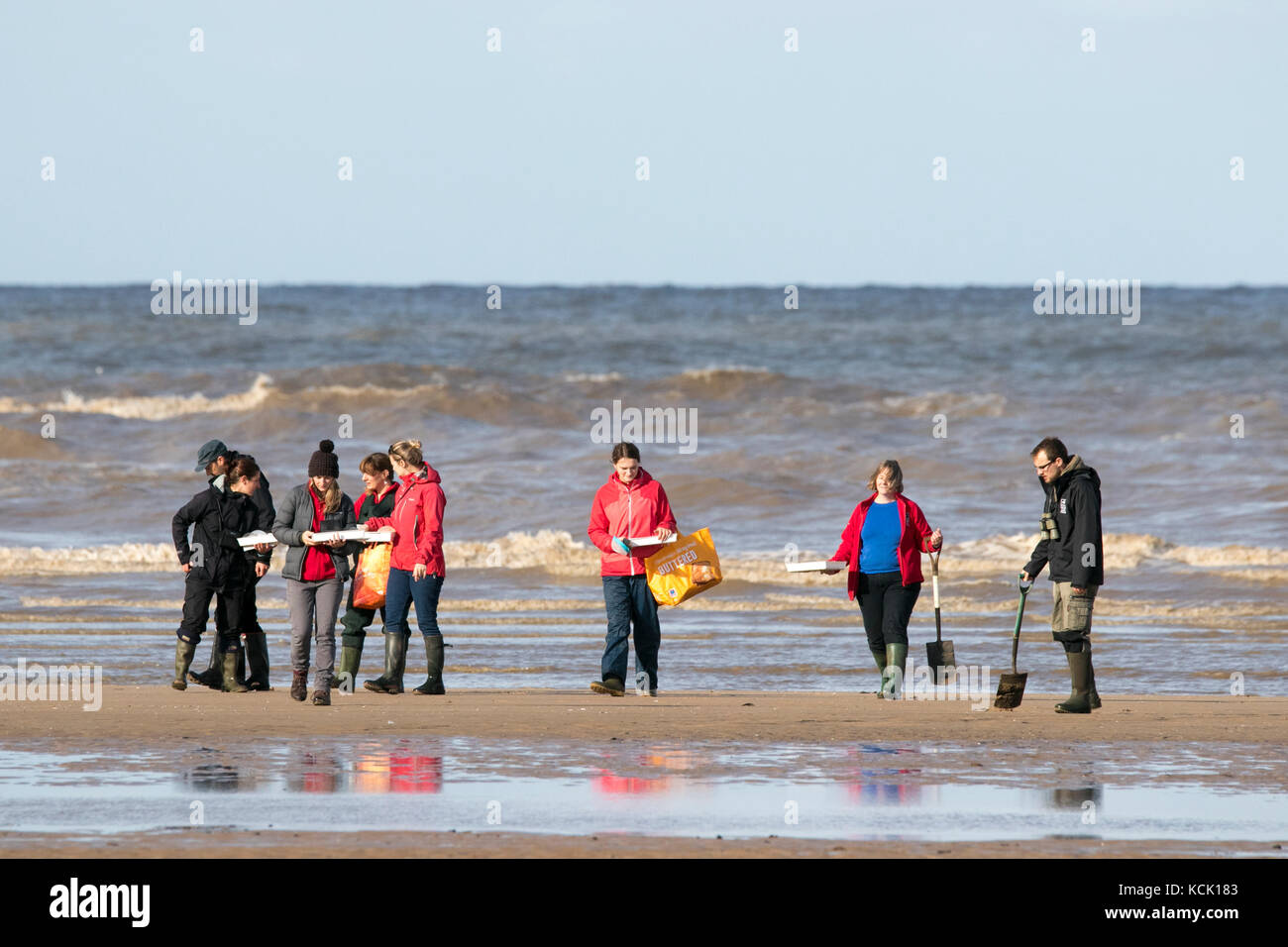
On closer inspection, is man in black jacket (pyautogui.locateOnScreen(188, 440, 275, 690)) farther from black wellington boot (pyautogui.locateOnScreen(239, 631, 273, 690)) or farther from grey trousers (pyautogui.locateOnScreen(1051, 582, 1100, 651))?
grey trousers (pyautogui.locateOnScreen(1051, 582, 1100, 651))

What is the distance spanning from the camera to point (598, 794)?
7.75 meters

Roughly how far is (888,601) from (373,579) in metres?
3.41

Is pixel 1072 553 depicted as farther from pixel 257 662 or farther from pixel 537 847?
pixel 257 662

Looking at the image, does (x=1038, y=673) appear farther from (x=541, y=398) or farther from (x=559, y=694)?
(x=541, y=398)

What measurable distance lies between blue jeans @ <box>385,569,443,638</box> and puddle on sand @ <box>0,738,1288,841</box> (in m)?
2.07

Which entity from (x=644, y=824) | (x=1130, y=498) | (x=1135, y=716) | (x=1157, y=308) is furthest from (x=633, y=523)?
(x=1157, y=308)

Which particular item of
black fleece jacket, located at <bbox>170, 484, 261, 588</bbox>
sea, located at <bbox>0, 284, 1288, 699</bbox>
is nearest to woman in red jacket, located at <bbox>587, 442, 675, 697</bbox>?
sea, located at <bbox>0, 284, 1288, 699</bbox>

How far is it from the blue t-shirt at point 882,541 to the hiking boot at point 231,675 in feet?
13.7

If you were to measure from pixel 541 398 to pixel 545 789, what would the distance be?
32.9 m

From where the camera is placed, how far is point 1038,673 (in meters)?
13.1

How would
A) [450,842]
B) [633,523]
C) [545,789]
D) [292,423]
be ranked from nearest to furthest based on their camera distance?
[450,842], [545,789], [633,523], [292,423]

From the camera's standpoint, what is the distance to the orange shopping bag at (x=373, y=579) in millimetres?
11578

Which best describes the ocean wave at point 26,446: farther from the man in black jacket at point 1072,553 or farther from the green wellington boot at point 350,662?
the man in black jacket at point 1072,553

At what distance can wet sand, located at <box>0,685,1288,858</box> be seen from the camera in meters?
6.58
